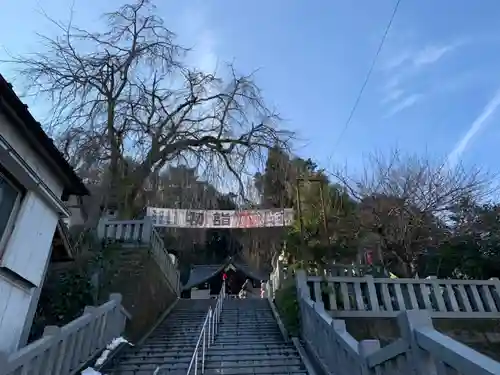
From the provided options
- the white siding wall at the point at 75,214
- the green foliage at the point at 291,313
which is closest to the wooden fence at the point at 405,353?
the green foliage at the point at 291,313

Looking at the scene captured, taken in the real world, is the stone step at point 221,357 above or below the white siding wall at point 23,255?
below

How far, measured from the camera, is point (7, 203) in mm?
4961

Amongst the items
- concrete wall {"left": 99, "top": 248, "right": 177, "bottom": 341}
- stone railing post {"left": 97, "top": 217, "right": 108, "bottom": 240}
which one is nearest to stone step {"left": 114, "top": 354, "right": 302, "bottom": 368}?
concrete wall {"left": 99, "top": 248, "right": 177, "bottom": 341}

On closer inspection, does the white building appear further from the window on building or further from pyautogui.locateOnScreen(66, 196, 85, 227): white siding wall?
pyautogui.locateOnScreen(66, 196, 85, 227): white siding wall

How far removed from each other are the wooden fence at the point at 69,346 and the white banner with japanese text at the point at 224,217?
5636 mm

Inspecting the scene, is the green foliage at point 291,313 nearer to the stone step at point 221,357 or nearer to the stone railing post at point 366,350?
the stone step at point 221,357

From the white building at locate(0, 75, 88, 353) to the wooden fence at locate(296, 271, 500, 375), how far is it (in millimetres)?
4080

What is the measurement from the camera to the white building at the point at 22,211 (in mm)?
4699

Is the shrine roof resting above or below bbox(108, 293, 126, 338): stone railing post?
above

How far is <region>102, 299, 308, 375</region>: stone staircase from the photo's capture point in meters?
5.59

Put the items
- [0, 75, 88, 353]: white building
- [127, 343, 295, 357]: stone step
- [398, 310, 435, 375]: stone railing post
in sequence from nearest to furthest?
[398, 310, 435, 375]: stone railing post
[0, 75, 88, 353]: white building
[127, 343, 295, 357]: stone step

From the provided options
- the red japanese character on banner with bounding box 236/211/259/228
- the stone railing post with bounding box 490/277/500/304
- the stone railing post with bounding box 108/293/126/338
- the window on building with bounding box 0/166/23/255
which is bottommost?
the stone railing post with bounding box 108/293/126/338

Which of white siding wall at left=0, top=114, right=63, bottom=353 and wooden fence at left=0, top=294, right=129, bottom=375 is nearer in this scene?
wooden fence at left=0, top=294, right=129, bottom=375

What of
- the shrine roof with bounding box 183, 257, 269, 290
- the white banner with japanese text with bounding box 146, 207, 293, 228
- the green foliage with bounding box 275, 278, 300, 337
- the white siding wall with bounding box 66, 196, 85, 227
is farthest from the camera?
the shrine roof with bounding box 183, 257, 269, 290
